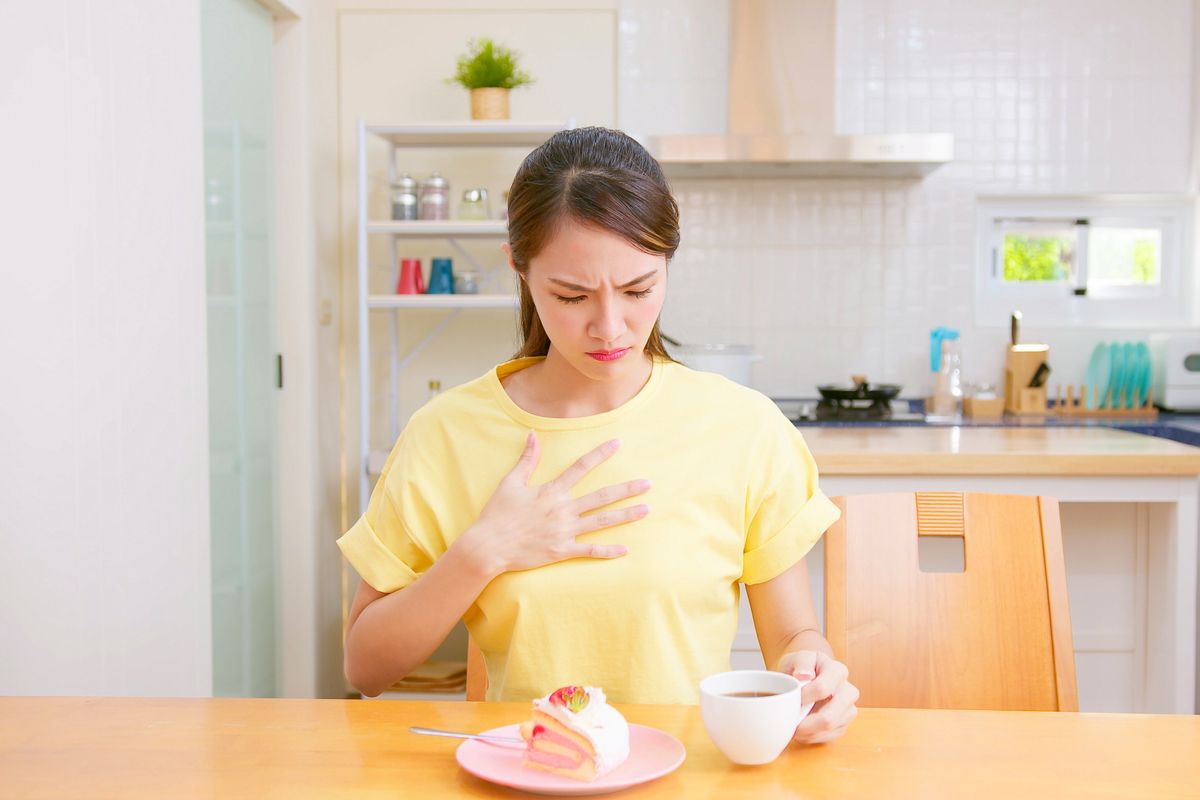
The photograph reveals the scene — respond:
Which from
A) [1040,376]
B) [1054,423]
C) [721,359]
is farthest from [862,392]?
[1040,376]

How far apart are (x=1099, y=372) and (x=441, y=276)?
2.20 metres

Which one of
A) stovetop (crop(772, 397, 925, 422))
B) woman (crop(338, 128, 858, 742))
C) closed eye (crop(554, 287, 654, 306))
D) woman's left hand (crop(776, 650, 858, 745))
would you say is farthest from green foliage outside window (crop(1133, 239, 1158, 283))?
woman's left hand (crop(776, 650, 858, 745))

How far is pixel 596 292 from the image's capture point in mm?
1211

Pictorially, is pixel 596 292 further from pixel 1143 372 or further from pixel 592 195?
pixel 1143 372

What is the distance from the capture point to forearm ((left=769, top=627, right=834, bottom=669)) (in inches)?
49.4

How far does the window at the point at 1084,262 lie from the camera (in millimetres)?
4184

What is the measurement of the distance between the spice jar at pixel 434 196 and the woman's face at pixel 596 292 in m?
2.43

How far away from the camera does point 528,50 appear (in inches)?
157

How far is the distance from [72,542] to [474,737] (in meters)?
1.22

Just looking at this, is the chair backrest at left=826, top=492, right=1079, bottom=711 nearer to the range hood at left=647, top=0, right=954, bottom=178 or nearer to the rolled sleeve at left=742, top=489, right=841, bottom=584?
the rolled sleeve at left=742, top=489, right=841, bottom=584

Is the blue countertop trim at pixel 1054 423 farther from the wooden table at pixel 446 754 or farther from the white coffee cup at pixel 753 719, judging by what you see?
the white coffee cup at pixel 753 719

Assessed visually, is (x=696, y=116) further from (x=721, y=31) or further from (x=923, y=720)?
(x=923, y=720)

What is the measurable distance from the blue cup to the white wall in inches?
46.4

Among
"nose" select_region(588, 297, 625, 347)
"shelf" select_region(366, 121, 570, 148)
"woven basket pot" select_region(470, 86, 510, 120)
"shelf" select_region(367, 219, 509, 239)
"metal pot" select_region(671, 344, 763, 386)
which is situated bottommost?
"metal pot" select_region(671, 344, 763, 386)
